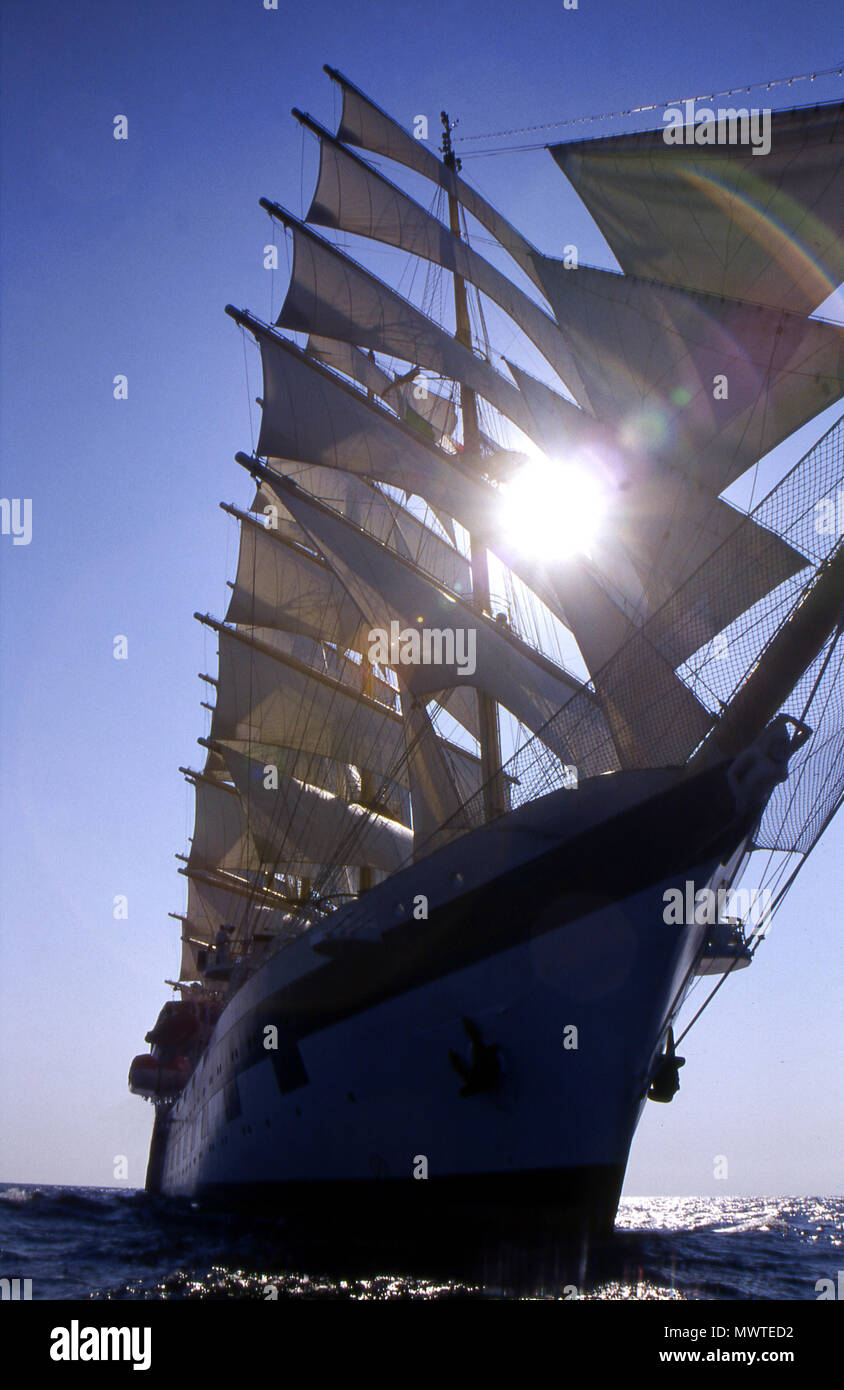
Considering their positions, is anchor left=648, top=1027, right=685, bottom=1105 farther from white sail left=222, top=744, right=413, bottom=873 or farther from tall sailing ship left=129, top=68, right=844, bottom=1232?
white sail left=222, top=744, right=413, bottom=873

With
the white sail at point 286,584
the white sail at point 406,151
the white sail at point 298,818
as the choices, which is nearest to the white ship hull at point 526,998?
the white sail at point 298,818

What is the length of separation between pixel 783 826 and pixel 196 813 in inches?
1550

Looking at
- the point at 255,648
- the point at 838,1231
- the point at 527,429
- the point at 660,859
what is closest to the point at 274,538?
the point at 255,648

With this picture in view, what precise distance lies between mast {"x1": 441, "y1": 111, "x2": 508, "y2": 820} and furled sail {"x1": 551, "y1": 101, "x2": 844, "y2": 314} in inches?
320

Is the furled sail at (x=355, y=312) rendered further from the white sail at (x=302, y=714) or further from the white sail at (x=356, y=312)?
the white sail at (x=302, y=714)

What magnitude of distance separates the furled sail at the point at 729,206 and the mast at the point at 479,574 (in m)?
8.13

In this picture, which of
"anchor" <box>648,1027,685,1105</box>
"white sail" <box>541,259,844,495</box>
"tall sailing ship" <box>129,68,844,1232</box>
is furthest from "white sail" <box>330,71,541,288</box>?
"anchor" <box>648,1027,685,1105</box>

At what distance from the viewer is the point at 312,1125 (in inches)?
736

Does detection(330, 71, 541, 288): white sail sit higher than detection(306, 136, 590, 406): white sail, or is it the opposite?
detection(330, 71, 541, 288): white sail

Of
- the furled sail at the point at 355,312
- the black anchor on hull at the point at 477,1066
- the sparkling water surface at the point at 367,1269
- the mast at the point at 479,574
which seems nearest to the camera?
the sparkling water surface at the point at 367,1269

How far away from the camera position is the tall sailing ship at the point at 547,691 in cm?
1475

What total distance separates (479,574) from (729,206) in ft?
35.8

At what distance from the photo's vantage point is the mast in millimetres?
21719

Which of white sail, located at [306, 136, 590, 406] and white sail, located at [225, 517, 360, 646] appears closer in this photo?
white sail, located at [306, 136, 590, 406]
